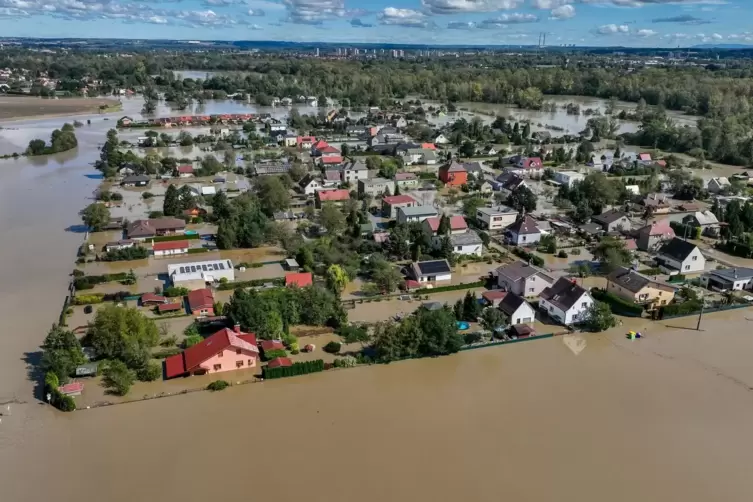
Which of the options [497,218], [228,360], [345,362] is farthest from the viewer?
[497,218]

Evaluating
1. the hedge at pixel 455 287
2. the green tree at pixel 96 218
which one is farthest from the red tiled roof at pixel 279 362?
the green tree at pixel 96 218

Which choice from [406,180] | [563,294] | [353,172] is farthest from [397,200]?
[563,294]

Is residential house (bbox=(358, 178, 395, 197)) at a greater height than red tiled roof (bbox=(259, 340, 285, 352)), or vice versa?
residential house (bbox=(358, 178, 395, 197))

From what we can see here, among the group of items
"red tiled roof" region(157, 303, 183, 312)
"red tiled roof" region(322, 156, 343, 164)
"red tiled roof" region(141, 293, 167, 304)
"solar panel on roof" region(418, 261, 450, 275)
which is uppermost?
"red tiled roof" region(322, 156, 343, 164)

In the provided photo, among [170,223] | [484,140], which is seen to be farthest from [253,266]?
[484,140]

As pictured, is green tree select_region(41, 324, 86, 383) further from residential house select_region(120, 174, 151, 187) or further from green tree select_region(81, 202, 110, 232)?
residential house select_region(120, 174, 151, 187)

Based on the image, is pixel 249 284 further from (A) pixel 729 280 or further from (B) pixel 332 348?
(A) pixel 729 280

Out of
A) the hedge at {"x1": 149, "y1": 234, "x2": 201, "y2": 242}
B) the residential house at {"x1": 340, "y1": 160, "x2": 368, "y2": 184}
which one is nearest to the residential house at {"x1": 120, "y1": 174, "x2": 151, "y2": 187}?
→ the hedge at {"x1": 149, "y1": 234, "x2": 201, "y2": 242}
